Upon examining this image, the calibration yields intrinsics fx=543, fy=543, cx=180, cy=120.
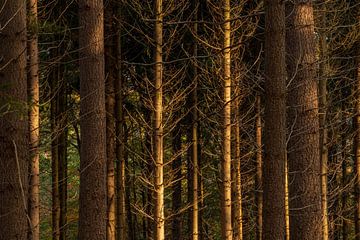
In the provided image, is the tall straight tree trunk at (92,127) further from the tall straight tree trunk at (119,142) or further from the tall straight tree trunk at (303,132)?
the tall straight tree trunk at (119,142)

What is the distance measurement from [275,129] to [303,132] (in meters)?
1.38

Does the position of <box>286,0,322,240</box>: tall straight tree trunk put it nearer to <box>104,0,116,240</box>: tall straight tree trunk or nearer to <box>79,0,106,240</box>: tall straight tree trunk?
<box>79,0,106,240</box>: tall straight tree trunk

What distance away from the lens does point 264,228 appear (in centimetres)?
559

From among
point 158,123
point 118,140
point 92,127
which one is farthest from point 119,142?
point 92,127

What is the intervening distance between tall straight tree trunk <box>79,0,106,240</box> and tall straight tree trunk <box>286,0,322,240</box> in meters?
2.44

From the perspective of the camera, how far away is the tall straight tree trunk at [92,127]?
6931mm

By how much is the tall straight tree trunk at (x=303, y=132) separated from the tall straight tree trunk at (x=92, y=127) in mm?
2438

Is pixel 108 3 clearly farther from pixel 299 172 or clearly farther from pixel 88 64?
pixel 299 172

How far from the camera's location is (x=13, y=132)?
484 cm

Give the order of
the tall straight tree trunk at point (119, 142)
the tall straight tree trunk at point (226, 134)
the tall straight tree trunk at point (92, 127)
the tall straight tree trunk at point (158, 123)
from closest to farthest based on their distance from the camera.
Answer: the tall straight tree trunk at point (92, 127) → the tall straight tree trunk at point (158, 123) → the tall straight tree trunk at point (226, 134) → the tall straight tree trunk at point (119, 142)

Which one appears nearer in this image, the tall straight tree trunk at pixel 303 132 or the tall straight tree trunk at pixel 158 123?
the tall straight tree trunk at pixel 303 132

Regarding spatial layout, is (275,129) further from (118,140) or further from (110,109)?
(110,109)

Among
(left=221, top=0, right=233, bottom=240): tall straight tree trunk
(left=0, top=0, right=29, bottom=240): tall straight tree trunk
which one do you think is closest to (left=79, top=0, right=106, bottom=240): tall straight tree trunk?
(left=0, top=0, right=29, bottom=240): tall straight tree trunk

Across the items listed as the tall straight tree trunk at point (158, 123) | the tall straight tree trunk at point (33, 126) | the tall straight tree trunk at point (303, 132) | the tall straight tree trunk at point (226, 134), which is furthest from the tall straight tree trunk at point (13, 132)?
the tall straight tree trunk at point (226, 134)
